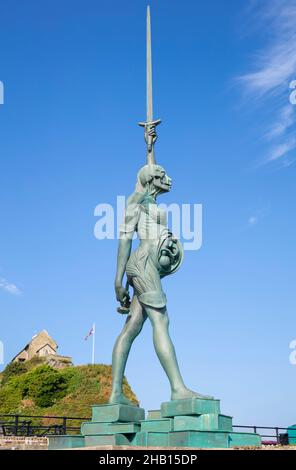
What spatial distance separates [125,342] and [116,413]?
4.02ft

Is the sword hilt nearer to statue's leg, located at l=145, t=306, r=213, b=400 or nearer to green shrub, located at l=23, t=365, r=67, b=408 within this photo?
statue's leg, located at l=145, t=306, r=213, b=400

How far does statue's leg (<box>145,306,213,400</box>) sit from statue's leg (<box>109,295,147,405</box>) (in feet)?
1.42

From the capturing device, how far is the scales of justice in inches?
361

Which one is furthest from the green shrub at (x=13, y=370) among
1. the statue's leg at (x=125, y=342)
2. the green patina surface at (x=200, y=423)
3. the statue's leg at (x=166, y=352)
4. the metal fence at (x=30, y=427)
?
the green patina surface at (x=200, y=423)

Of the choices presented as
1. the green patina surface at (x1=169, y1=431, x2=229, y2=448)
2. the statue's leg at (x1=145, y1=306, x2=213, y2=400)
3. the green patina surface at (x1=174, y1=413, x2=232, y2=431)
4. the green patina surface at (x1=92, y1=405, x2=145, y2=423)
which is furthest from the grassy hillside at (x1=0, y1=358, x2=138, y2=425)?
the green patina surface at (x1=169, y1=431, x2=229, y2=448)

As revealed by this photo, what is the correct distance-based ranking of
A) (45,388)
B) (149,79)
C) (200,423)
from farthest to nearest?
(45,388)
(149,79)
(200,423)

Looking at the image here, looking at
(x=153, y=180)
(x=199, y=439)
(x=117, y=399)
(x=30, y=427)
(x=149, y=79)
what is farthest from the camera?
(x=30, y=427)

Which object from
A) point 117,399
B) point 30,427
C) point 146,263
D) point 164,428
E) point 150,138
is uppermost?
point 150,138

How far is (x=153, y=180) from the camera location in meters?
10.9

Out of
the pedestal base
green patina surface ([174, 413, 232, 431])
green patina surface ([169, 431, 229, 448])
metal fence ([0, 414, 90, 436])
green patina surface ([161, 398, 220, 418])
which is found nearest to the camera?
green patina surface ([169, 431, 229, 448])

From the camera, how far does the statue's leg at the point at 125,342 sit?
34.6 ft

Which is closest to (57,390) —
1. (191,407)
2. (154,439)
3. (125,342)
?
(125,342)

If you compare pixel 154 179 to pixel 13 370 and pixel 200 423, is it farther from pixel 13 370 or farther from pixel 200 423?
pixel 13 370
